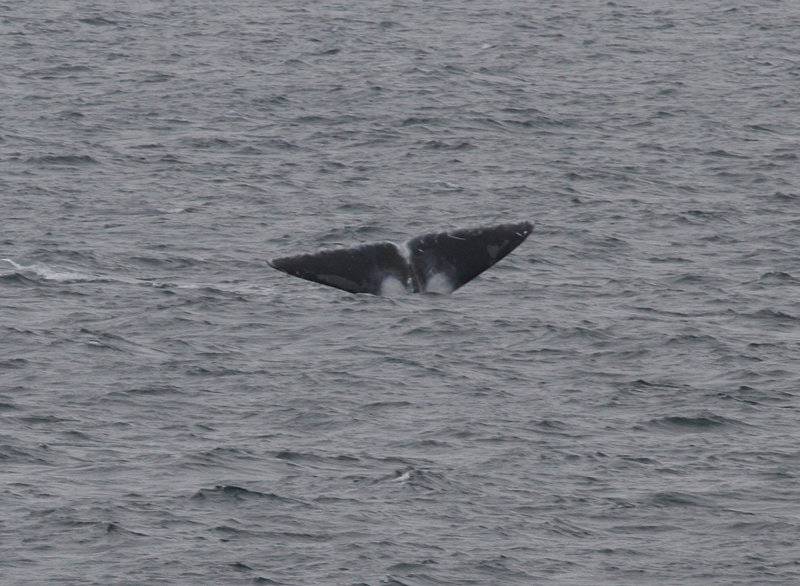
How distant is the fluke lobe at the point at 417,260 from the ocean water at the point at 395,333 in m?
4.21

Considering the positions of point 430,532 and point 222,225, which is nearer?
point 430,532

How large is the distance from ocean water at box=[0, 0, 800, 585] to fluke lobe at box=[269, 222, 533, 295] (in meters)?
4.21

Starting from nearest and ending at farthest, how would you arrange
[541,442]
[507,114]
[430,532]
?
[430,532] < [541,442] < [507,114]

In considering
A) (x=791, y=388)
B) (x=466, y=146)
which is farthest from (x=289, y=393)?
(x=466, y=146)

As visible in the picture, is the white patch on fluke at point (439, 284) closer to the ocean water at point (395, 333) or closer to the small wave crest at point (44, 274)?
the ocean water at point (395, 333)

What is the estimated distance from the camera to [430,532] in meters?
34.5

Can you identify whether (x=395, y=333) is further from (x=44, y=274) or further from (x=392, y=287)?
(x=392, y=287)

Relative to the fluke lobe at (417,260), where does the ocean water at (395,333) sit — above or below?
below

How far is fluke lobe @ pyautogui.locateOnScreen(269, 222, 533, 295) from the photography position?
33781 mm

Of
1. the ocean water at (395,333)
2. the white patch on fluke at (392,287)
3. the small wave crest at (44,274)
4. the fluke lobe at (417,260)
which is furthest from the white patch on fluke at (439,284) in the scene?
the small wave crest at (44,274)

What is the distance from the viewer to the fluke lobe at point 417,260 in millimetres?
33781

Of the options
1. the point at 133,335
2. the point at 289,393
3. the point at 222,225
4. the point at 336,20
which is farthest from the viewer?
the point at 336,20

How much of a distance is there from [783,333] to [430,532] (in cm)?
1500

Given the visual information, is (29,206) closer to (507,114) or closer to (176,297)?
(176,297)
